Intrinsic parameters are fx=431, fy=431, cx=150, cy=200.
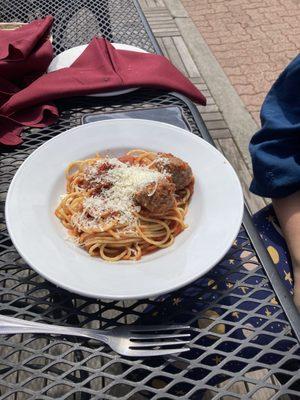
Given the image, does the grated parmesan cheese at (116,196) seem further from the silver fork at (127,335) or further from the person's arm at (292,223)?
the person's arm at (292,223)

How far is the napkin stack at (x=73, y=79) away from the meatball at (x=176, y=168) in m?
0.50

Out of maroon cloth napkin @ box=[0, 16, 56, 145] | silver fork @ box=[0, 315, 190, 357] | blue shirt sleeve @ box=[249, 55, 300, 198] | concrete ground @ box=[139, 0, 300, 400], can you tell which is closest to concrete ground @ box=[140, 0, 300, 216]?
concrete ground @ box=[139, 0, 300, 400]

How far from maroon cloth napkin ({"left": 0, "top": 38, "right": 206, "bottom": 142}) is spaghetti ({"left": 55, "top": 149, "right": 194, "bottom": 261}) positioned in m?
0.40

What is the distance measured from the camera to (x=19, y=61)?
64.8 inches

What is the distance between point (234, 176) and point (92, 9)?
1515 mm

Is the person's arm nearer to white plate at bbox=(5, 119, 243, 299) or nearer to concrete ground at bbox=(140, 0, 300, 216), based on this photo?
white plate at bbox=(5, 119, 243, 299)

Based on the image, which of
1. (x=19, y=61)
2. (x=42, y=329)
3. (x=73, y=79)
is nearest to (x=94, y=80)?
(x=73, y=79)

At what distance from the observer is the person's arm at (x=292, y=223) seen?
1.41 m

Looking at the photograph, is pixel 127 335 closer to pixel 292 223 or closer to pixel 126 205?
pixel 126 205

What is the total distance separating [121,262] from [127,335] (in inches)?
7.9

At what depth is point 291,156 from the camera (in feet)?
4.90

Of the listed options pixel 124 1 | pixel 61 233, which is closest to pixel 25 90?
pixel 61 233

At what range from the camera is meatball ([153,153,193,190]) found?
1.26 meters

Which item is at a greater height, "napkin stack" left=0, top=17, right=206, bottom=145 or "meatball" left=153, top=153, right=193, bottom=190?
"napkin stack" left=0, top=17, right=206, bottom=145
